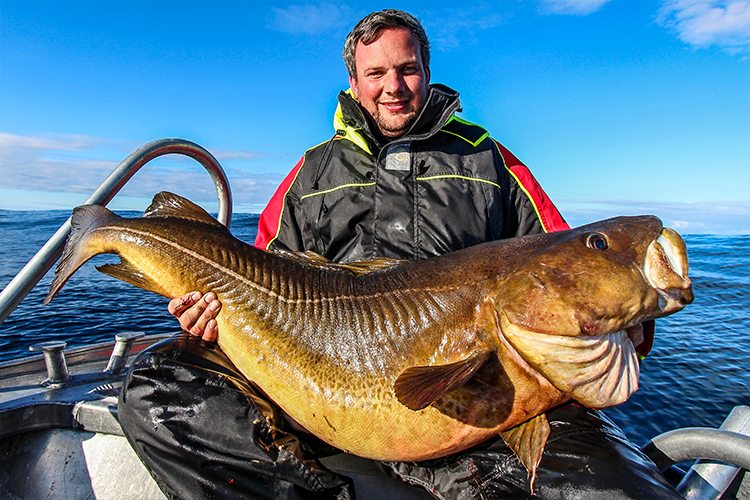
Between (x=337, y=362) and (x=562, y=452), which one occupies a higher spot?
(x=337, y=362)

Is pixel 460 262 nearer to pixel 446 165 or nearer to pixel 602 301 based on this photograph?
pixel 602 301

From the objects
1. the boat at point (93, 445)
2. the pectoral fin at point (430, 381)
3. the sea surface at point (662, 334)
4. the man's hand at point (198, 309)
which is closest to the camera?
the pectoral fin at point (430, 381)

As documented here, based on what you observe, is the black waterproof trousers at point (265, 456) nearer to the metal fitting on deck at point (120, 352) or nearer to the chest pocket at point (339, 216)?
the chest pocket at point (339, 216)

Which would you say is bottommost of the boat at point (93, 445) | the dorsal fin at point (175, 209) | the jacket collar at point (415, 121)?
the boat at point (93, 445)

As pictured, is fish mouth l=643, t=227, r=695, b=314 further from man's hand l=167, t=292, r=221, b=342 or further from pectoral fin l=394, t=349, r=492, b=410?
man's hand l=167, t=292, r=221, b=342

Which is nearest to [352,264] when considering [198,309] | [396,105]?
[198,309]

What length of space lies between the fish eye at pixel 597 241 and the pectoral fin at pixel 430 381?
2.57ft

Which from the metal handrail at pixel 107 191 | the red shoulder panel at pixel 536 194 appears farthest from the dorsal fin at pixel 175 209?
the red shoulder panel at pixel 536 194

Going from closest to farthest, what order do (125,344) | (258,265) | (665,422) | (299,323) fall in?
(299,323) → (258,265) → (125,344) → (665,422)

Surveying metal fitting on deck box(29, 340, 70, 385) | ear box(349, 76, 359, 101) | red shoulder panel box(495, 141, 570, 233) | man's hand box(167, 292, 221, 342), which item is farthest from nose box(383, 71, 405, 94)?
metal fitting on deck box(29, 340, 70, 385)

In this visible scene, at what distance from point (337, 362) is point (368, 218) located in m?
1.38

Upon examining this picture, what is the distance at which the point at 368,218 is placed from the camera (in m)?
3.38

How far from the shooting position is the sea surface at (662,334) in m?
6.27

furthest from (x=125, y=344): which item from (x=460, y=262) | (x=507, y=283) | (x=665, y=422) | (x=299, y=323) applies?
(x=665, y=422)
